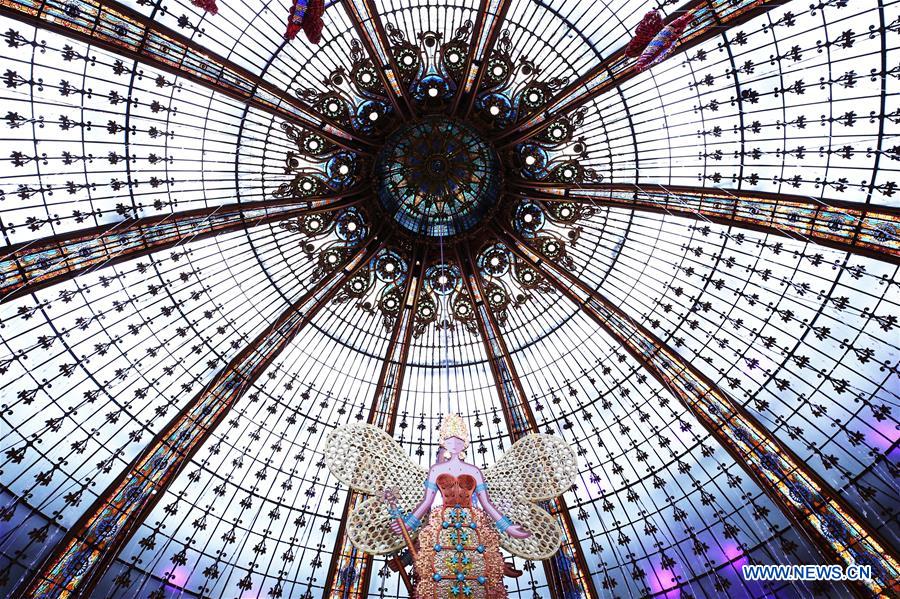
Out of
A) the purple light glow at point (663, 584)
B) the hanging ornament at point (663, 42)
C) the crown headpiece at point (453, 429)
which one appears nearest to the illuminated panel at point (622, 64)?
the hanging ornament at point (663, 42)

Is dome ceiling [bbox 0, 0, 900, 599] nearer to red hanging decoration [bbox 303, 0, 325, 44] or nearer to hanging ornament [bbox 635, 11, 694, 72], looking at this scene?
hanging ornament [bbox 635, 11, 694, 72]

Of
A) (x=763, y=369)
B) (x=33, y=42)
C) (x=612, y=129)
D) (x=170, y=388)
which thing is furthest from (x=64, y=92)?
(x=763, y=369)

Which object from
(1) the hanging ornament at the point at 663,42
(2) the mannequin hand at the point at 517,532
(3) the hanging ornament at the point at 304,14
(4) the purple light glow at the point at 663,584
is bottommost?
(2) the mannequin hand at the point at 517,532

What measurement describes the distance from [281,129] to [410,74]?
4993 millimetres

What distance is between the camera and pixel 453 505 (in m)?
10.4

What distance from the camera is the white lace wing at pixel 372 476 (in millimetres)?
10711

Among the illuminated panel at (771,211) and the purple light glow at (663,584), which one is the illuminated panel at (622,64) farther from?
the purple light glow at (663,584)

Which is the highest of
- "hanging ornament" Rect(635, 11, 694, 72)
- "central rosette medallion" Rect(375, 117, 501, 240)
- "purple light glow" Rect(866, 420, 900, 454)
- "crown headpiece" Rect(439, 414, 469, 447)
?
"central rosette medallion" Rect(375, 117, 501, 240)

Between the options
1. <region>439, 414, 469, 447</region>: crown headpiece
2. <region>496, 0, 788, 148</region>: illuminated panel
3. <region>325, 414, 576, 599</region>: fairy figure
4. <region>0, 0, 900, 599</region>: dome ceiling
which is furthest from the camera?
<region>0, 0, 900, 599</region>: dome ceiling

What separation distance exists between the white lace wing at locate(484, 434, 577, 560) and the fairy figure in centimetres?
2

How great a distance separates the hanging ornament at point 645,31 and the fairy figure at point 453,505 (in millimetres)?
9993

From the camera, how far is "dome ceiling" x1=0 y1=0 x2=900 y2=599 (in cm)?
1545

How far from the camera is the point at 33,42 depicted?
1415 centimetres

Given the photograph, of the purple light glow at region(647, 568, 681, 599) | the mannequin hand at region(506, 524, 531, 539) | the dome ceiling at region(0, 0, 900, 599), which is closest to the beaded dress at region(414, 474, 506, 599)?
the mannequin hand at region(506, 524, 531, 539)
